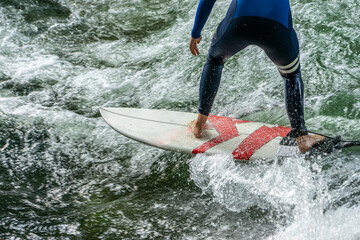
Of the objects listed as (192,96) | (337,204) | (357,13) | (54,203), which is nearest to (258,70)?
(192,96)

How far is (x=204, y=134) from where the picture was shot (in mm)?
3158

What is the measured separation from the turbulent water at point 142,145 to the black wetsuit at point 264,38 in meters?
0.43

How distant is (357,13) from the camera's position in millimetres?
4707

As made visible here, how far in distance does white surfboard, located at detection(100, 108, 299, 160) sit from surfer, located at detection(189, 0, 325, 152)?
0.23m

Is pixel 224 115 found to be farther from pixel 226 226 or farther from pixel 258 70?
pixel 226 226

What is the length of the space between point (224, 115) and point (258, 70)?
83cm

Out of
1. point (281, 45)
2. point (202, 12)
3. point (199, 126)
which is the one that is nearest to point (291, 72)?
point (281, 45)

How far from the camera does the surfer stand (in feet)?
A: 8.04

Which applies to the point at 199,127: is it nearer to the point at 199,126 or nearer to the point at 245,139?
the point at 199,126

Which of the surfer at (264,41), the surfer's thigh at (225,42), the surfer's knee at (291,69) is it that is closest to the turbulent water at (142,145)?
the surfer at (264,41)

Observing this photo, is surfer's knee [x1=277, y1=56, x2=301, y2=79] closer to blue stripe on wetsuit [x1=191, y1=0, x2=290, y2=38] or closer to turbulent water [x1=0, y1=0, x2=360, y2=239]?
blue stripe on wetsuit [x1=191, y1=0, x2=290, y2=38]

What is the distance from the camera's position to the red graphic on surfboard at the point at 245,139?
A: 9.69 ft

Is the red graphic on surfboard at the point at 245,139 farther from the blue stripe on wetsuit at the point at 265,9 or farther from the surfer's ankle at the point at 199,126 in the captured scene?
the blue stripe on wetsuit at the point at 265,9

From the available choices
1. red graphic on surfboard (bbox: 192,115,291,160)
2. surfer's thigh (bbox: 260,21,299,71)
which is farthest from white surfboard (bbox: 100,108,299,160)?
surfer's thigh (bbox: 260,21,299,71)
